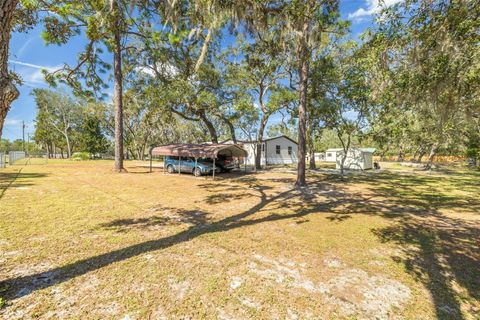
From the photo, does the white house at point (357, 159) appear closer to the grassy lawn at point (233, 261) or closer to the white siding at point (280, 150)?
the white siding at point (280, 150)

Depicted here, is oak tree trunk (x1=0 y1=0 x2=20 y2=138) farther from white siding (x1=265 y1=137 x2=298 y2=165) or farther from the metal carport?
white siding (x1=265 y1=137 x2=298 y2=165)

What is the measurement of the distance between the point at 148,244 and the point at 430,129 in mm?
23770

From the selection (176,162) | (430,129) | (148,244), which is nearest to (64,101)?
(176,162)

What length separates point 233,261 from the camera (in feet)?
11.8

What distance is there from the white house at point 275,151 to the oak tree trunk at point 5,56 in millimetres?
24428

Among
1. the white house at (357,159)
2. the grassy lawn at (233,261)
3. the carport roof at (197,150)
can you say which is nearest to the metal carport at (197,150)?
the carport roof at (197,150)

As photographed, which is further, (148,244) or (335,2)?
(335,2)

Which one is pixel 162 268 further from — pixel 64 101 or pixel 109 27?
pixel 64 101

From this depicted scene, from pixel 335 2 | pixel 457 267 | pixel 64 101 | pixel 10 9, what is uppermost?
pixel 64 101

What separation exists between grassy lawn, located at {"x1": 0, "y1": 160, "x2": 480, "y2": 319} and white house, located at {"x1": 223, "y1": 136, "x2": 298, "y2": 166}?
66.9 feet

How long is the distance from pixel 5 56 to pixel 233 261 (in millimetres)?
4012

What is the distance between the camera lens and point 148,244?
4141 millimetres

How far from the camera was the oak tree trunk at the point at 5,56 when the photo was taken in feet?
7.25

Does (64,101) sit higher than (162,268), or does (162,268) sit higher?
(64,101)
